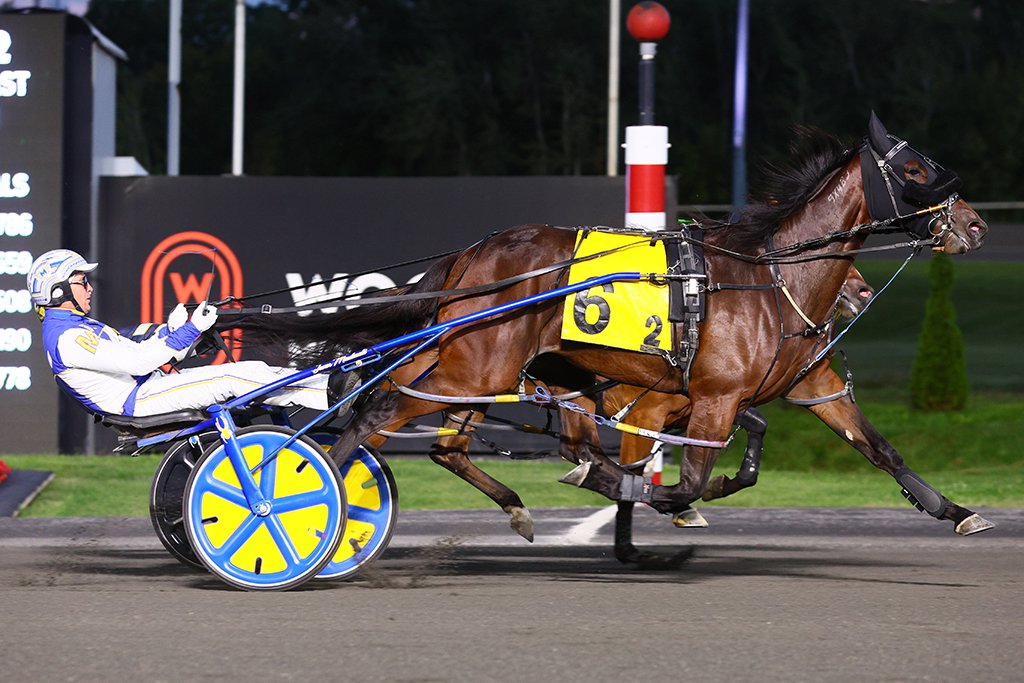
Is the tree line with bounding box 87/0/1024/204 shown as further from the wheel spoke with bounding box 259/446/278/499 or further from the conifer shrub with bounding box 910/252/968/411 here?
the wheel spoke with bounding box 259/446/278/499

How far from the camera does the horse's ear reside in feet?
20.3

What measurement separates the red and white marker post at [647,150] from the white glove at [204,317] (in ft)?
9.46

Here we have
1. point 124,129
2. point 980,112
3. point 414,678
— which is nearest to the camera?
point 414,678

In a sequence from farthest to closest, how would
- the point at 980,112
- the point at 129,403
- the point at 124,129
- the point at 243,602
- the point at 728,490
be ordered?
the point at 980,112
the point at 124,129
the point at 728,490
the point at 129,403
the point at 243,602

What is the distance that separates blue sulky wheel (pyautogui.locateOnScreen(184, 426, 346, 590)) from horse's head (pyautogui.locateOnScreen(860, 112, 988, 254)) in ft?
8.03

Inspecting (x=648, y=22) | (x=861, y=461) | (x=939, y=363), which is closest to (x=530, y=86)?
(x=939, y=363)

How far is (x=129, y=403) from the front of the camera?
6.05m

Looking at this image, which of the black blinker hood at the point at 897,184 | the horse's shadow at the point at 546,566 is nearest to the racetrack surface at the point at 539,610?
the horse's shadow at the point at 546,566

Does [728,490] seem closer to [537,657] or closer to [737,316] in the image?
[737,316]

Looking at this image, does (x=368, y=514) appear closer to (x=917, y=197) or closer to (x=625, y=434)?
(x=625, y=434)

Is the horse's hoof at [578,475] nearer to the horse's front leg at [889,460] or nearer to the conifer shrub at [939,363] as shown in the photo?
the horse's front leg at [889,460]

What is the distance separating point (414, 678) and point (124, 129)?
2676 centimetres

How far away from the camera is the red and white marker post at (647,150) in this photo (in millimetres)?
8164

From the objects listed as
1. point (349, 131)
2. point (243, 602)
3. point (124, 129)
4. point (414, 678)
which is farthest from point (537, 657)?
point (349, 131)
